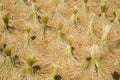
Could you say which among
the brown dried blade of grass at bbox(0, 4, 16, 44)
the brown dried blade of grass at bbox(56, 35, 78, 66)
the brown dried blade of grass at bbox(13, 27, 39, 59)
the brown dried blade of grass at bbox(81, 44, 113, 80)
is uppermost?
the brown dried blade of grass at bbox(0, 4, 16, 44)

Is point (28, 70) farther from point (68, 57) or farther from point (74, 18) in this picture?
point (74, 18)

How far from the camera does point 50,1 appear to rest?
4.63 m

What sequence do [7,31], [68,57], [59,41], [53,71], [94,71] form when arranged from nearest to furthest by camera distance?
[53,71]
[94,71]
[68,57]
[59,41]
[7,31]

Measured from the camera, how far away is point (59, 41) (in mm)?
3828

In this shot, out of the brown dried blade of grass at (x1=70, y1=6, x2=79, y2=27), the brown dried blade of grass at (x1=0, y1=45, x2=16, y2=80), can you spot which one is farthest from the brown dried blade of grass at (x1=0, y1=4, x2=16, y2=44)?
the brown dried blade of grass at (x1=70, y1=6, x2=79, y2=27)

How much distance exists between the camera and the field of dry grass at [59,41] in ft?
11.1

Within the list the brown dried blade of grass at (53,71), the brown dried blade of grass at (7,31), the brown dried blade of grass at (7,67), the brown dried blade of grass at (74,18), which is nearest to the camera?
the brown dried blade of grass at (53,71)

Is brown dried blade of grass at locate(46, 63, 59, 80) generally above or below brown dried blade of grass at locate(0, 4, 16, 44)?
below

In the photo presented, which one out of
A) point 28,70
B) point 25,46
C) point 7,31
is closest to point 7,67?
point 28,70

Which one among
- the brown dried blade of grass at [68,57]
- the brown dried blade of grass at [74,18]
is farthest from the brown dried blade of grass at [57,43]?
the brown dried blade of grass at [74,18]

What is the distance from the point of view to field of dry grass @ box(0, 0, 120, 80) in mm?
3383

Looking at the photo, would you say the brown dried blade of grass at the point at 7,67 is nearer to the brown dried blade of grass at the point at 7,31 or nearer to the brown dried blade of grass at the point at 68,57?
the brown dried blade of grass at the point at 7,31

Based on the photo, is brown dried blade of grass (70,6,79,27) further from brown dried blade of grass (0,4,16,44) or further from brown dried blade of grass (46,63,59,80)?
brown dried blade of grass (46,63,59,80)

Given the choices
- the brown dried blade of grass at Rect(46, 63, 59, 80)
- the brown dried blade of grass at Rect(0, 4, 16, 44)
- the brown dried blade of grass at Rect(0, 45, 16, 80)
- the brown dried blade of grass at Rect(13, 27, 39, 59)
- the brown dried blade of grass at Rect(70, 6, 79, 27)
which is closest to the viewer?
the brown dried blade of grass at Rect(46, 63, 59, 80)
